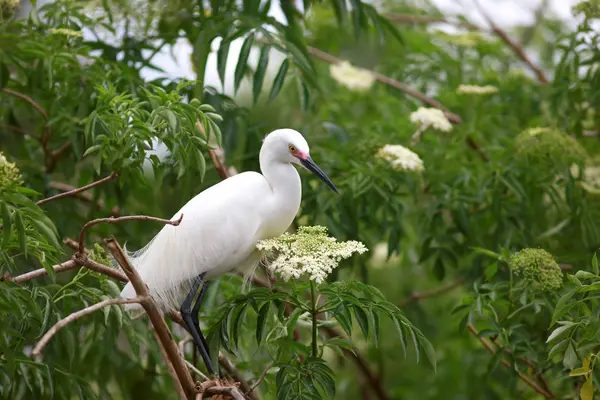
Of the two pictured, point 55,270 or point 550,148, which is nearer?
point 55,270

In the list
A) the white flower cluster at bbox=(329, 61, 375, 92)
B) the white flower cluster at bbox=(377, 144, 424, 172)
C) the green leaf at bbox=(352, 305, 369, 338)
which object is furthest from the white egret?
the white flower cluster at bbox=(329, 61, 375, 92)

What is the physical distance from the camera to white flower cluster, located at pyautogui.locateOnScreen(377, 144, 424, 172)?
3.39 m

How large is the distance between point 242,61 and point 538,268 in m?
1.33

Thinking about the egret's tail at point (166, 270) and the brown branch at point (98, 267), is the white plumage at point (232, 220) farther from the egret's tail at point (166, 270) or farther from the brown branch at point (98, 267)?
the brown branch at point (98, 267)

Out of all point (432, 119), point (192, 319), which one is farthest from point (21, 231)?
point (432, 119)

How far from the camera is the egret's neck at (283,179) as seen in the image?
266 centimetres

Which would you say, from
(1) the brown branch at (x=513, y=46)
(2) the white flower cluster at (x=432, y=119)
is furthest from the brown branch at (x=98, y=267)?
(1) the brown branch at (x=513, y=46)

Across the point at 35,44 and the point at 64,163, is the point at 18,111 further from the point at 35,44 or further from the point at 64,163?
the point at 35,44

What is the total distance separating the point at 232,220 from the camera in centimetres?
262

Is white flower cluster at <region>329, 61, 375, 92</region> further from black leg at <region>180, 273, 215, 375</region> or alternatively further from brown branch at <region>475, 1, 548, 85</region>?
black leg at <region>180, 273, 215, 375</region>

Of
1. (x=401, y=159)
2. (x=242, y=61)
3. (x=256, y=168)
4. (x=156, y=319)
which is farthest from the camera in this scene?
(x=256, y=168)

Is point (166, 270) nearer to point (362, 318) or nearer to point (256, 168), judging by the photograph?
point (362, 318)

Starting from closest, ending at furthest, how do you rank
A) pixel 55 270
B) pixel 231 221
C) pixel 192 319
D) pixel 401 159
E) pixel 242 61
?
pixel 55 270 → pixel 231 221 → pixel 192 319 → pixel 242 61 → pixel 401 159

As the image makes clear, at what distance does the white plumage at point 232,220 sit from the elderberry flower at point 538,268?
0.63 metres
